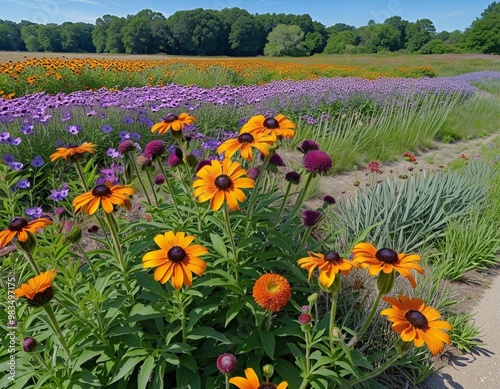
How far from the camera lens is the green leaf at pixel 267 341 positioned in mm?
1325

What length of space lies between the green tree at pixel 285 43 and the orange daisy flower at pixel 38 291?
43953mm

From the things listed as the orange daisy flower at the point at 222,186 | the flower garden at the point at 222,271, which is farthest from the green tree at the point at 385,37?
the orange daisy flower at the point at 222,186

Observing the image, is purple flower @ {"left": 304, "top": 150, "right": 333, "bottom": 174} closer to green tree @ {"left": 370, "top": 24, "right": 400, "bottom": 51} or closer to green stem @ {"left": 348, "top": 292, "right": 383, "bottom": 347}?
green stem @ {"left": 348, "top": 292, "right": 383, "bottom": 347}

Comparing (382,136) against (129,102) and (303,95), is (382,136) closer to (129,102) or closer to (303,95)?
(303,95)

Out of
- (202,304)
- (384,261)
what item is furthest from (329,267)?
(202,304)

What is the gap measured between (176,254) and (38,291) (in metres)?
0.39

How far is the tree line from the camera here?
139ft

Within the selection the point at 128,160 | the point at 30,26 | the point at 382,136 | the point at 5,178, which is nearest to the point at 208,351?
the point at 128,160

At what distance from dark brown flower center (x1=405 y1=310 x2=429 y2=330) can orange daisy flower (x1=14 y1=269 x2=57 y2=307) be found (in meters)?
1.06

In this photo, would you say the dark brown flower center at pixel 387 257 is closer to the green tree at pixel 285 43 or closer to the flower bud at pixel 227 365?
the flower bud at pixel 227 365

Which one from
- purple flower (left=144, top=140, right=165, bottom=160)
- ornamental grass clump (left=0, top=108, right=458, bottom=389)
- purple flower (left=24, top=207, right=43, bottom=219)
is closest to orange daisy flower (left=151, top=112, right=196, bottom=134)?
ornamental grass clump (left=0, top=108, right=458, bottom=389)

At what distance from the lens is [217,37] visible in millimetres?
50656

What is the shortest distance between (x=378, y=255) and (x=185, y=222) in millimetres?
998

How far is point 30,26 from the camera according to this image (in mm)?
40531
